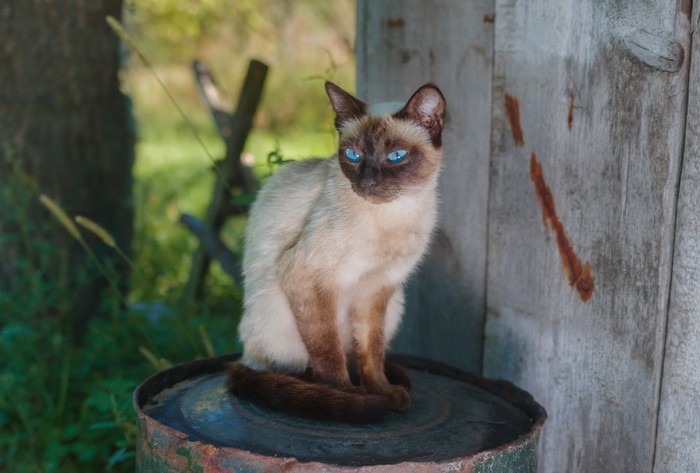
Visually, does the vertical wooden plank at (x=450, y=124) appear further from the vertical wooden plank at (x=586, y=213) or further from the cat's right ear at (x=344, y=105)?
the cat's right ear at (x=344, y=105)

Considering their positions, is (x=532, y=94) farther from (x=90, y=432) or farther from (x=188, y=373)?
(x=90, y=432)

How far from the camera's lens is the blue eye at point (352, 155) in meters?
2.13

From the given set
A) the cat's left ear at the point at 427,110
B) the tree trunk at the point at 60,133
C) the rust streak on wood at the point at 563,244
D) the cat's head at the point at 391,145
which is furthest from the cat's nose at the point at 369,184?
the tree trunk at the point at 60,133

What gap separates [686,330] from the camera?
2.03 meters

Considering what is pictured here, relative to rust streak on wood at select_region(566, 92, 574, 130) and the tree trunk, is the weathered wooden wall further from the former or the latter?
the tree trunk

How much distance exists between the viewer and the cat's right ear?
2.21 meters

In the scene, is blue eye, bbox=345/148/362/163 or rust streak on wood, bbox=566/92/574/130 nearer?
blue eye, bbox=345/148/362/163

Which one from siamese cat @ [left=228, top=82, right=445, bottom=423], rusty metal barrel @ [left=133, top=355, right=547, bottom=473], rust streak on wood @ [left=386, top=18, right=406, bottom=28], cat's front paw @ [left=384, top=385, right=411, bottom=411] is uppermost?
rust streak on wood @ [left=386, top=18, right=406, bottom=28]

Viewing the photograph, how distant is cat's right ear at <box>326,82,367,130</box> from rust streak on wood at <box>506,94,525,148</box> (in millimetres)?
569

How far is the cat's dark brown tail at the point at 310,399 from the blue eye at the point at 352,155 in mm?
640

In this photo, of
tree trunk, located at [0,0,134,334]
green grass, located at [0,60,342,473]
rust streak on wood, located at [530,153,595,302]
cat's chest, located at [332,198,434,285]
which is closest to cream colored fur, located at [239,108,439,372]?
cat's chest, located at [332,198,434,285]

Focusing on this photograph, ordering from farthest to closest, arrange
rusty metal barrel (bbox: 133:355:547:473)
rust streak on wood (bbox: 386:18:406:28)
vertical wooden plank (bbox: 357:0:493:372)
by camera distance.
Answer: rust streak on wood (bbox: 386:18:406:28), vertical wooden plank (bbox: 357:0:493:372), rusty metal barrel (bbox: 133:355:547:473)

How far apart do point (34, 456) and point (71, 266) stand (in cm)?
104

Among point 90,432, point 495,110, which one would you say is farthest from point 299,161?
point 90,432
